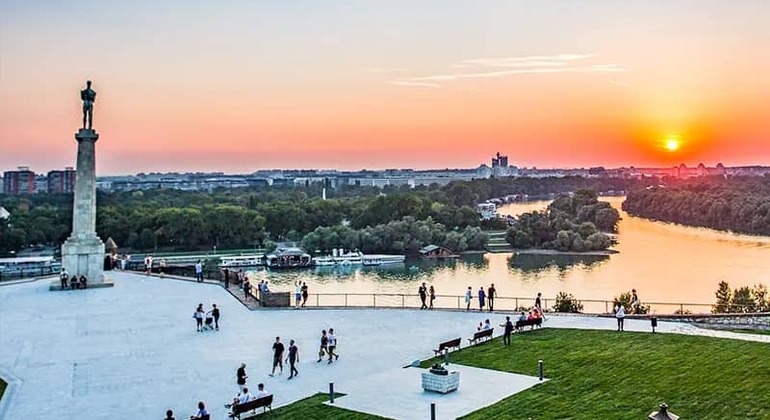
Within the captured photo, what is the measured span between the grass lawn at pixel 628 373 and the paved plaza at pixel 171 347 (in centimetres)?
128

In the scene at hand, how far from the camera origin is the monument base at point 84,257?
29875 mm

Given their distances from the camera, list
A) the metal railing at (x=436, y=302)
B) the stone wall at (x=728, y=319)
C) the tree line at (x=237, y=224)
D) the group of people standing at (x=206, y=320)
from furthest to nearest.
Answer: the tree line at (x=237, y=224) → the metal railing at (x=436, y=302) → the group of people standing at (x=206, y=320) → the stone wall at (x=728, y=319)

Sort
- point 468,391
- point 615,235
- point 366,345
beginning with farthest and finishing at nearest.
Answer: point 615,235, point 366,345, point 468,391

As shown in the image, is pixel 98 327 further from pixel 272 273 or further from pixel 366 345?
pixel 272 273

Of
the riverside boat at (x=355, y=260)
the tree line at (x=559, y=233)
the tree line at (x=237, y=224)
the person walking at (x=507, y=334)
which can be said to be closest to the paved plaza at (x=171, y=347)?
the person walking at (x=507, y=334)

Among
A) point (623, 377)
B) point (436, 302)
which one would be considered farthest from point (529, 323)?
point (436, 302)

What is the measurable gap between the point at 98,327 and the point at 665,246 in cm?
6252

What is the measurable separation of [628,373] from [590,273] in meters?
44.5

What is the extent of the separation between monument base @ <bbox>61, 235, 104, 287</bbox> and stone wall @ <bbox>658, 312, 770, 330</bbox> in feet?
66.9

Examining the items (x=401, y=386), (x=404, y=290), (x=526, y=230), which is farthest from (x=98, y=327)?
(x=526, y=230)

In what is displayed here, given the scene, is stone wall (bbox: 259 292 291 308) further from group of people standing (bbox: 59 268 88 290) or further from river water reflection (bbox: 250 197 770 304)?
river water reflection (bbox: 250 197 770 304)

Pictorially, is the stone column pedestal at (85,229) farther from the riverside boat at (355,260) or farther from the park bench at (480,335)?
the riverside boat at (355,260)

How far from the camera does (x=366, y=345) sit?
65.5ft

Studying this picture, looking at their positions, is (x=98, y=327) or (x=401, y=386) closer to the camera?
(x=401, y=386)
